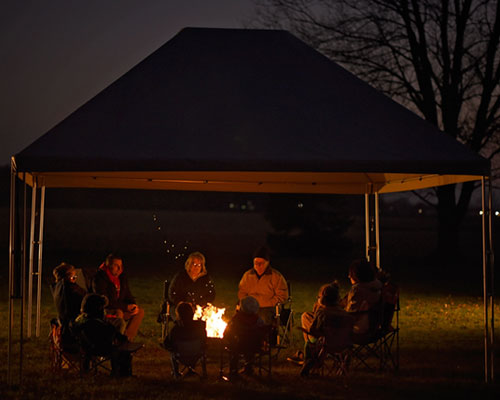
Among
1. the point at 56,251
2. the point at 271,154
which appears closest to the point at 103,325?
the point at 271,154

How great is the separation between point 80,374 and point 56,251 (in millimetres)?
22930

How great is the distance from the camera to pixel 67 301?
22.8ft

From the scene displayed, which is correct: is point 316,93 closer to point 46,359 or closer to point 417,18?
point 46,359

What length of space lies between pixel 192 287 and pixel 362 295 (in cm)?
219

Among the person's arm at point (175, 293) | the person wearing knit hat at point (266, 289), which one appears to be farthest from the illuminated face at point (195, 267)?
the person wearing knit hat at point (266, 289)

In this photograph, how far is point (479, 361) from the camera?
26.6 feet

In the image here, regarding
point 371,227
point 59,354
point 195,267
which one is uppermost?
point 371,227

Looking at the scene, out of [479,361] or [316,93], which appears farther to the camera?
[479,361]

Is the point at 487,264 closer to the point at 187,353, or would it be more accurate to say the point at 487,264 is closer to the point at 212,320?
the point at 187,353

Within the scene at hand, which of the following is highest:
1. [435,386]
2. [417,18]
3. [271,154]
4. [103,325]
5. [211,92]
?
[417,18]

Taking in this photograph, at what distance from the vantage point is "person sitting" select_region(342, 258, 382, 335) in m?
7.02

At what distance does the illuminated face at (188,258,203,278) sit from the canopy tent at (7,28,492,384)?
5.96 feet

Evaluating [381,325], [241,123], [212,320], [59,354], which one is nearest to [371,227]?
[212,320]

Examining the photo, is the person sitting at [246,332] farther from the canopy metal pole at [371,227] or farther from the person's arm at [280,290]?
the canopy metal pole at [371,227]
